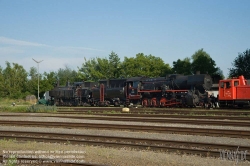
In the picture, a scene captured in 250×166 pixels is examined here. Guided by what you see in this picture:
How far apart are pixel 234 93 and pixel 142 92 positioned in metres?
10.3

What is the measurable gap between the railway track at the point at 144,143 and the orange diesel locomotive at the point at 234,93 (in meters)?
18.8

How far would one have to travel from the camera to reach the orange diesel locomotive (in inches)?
1104

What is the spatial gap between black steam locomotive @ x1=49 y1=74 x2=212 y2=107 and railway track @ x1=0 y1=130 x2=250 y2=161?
17751 mm

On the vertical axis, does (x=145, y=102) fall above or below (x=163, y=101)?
below

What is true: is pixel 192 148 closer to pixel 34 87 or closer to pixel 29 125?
pixel 29 125

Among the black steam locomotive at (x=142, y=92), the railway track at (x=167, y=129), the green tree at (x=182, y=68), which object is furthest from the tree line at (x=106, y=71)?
the railway track at (x=167, y=129)

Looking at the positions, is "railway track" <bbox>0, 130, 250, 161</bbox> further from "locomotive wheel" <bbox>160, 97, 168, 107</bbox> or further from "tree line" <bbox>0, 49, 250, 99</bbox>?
"tree line" <bbox>0, 49, 250, 99</bbox>

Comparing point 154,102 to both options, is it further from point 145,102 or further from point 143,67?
point 143,67

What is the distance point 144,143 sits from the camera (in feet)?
39.0

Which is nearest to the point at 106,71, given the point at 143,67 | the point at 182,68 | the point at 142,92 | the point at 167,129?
the point at 143,67

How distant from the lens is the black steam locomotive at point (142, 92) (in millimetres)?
30109

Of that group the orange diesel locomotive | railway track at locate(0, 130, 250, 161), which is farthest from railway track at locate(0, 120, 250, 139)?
the orange diesel locomotive

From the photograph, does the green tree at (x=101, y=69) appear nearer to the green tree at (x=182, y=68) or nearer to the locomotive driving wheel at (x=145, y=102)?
the green tree at (x=182, y=68)

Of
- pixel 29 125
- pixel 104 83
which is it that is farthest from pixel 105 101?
pixel 29 125
